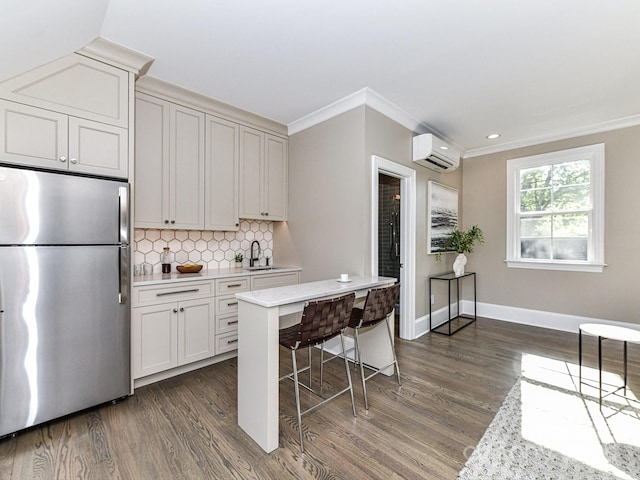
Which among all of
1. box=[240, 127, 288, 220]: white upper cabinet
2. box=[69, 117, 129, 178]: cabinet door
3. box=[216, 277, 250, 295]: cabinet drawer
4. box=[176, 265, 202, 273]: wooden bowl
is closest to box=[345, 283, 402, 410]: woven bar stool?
box=[216, 277, 250, 295]: cabinet drawer

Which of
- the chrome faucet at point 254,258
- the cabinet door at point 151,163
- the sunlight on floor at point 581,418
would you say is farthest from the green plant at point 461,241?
the cabinet door at point 151,163

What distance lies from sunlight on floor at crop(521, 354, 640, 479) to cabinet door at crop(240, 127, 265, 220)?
10.1 feet

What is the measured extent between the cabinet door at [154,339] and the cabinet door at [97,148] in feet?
3.65

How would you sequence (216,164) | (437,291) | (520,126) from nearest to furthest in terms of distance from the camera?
(216,164) < (520,126) < (437,291)

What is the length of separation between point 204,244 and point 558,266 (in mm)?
4631

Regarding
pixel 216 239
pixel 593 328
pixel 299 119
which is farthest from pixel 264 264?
pixel 593 328

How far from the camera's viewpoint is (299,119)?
11.8 ft

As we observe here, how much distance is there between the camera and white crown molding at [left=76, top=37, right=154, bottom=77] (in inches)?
84.1

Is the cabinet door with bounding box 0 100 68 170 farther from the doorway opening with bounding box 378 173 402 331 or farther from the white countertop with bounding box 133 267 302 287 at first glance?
the doorway opening with bounding box 378 173 402 331

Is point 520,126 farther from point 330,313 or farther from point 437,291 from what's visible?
point 330,313

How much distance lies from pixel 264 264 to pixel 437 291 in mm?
2443

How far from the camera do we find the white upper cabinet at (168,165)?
8.81 feet

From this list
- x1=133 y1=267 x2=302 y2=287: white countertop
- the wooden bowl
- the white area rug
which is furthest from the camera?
the wooden bowl

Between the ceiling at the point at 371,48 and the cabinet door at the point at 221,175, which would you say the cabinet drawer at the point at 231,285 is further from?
the ceiling at the point at 371,48
